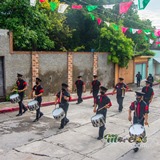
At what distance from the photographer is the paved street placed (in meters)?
7.29

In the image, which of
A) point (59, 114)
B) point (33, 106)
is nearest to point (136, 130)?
point (59, 114)

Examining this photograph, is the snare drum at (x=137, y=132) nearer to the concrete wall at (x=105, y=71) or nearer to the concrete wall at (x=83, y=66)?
the concrete wall at (x=83, y=66)

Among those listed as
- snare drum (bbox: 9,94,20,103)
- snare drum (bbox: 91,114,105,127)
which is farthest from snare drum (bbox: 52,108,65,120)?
snare drum (bbox: 9,94,20,103)

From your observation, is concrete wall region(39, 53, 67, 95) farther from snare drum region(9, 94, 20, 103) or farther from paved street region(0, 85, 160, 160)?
snare drum region(9, 94, 20, 103)

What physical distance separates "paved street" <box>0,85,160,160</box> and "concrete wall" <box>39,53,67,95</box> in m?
4.30

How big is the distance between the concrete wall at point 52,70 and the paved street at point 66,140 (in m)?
4.30

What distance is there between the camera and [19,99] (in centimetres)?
1128

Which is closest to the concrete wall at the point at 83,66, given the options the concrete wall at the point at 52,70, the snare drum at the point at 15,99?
the concrete wall at the point at 52,70

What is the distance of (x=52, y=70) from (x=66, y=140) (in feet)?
27.4

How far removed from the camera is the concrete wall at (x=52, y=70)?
1578 centimetres

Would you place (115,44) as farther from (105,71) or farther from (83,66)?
(83,66)

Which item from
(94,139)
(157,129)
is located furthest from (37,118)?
(157,129)

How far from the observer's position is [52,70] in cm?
1631

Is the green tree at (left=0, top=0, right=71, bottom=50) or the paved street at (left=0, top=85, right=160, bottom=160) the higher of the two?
the green tree at (left=0, top=0, right=71, bottom=50)
